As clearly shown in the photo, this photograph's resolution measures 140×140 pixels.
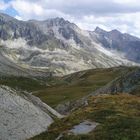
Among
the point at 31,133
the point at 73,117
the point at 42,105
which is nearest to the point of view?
the point at 73,117

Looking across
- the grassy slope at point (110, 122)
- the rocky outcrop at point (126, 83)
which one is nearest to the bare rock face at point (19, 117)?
the grassy slope at point (110, 122)

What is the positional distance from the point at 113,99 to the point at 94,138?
1104 inches

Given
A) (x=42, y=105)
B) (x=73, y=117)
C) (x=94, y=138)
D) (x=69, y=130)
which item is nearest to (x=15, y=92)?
(x=42, y=105)

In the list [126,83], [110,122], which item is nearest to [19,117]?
[110,122]

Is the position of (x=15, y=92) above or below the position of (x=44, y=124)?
above

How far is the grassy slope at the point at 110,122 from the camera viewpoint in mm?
35644

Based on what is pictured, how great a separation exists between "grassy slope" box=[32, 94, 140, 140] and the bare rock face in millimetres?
7561

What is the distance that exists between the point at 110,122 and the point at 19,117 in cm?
1935

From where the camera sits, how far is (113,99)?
6284 centimetres

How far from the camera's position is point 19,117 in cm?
5781

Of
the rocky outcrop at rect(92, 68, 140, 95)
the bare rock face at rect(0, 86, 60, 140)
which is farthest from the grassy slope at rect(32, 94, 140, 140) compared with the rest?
the rocky outcrop at rect(92, 68, 140, 95)

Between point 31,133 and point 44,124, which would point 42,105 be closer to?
point 44,124

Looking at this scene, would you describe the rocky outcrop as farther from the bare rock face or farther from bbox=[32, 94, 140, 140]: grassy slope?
bbox=[32, 94, 140, 140]: grassy slope

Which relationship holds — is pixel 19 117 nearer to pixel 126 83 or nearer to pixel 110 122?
pixel 110 122
